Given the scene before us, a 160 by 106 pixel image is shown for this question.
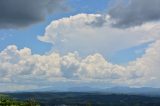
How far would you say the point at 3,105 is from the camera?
164750 mm

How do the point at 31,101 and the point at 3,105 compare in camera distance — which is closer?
the point at 31,101

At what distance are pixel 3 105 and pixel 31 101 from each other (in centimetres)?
5991

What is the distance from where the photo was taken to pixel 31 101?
357 feet
